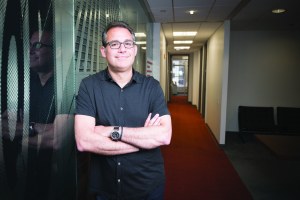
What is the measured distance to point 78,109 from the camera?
1.40 meters

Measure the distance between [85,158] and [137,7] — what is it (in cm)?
243

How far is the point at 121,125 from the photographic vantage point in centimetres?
145

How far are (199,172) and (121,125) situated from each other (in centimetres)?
280

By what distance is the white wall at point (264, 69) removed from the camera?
6.08 meters

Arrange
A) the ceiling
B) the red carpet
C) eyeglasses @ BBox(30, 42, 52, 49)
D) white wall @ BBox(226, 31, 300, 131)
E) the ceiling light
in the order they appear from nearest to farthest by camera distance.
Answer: eyeglasses @ BBox(30, 42, 52, 49) < the red carpet < the ceiling < the ceiling light < white wall @ BBox(226, 31, 300, 131)

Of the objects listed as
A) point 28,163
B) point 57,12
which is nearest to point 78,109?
point 28,163

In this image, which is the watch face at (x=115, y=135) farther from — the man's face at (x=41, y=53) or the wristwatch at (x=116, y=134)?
the man's face at (x=41, y=53)

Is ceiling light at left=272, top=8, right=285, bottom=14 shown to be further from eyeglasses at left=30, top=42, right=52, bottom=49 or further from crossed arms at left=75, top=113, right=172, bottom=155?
eyeglasses at left=30, top=42, right=52, bottom=49

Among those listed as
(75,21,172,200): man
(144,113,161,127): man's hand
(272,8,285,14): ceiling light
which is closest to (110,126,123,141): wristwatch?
(75,21,172,200): man

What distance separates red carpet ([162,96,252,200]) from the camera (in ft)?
10.3

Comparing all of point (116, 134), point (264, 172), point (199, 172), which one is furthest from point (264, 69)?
point (116, 134)

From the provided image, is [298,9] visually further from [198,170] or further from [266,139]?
[198,170]

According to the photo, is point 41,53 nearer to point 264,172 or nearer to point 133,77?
point 133,77

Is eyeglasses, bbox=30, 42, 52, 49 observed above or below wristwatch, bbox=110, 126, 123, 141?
above
